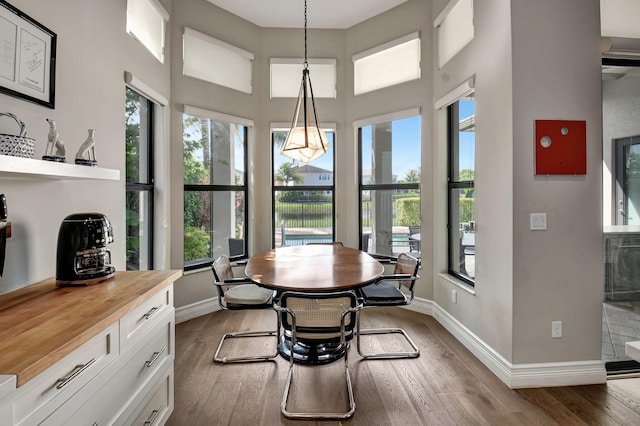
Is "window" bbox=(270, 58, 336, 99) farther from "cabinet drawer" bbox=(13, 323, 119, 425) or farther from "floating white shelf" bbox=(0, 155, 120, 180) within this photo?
"cabinet drawer" bbox=(13, 323, 119, 425)

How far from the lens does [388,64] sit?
4.10 metres

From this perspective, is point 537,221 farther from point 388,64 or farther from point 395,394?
point 388,64

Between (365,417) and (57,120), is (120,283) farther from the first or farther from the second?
(365,417)

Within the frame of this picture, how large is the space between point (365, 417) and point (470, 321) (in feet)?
4.77

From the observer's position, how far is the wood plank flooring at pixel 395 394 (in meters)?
2.02

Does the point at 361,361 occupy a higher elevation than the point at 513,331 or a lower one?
lower

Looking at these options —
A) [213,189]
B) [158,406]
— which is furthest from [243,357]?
[213,189]

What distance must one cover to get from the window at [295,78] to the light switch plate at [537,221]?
293 centimetres

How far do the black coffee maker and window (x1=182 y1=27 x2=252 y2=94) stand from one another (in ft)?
8.38

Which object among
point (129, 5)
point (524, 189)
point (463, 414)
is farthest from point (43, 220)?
point (524, 189)

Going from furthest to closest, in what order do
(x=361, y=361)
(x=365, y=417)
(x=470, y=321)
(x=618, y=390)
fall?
(x=470, y=321), (x=361, y=361), (x=618, y=390), (x=365, y=417)

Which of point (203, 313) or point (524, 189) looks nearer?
point (524, 189)

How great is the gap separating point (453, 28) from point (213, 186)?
3.10m

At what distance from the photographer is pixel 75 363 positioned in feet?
3.56
